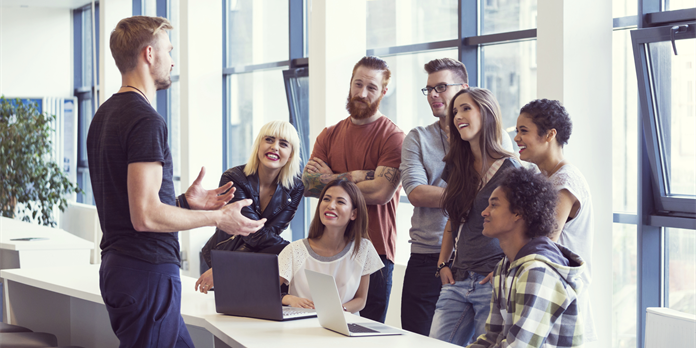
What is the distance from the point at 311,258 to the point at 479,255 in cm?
76

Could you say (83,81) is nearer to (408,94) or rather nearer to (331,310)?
(408,94)

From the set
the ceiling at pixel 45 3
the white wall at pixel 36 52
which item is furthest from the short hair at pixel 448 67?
the white wall at pixel 36 52

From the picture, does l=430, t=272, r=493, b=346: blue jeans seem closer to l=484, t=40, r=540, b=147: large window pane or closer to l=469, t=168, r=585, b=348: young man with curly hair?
l=469, t=168, r=585, b=348: young man with curly hair

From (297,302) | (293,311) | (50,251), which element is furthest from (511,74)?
(50,251)

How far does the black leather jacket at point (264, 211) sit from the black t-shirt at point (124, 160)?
929 millimetres

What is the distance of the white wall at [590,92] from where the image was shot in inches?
121

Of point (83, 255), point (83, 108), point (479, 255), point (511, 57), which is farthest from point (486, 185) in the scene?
point (83, 108)

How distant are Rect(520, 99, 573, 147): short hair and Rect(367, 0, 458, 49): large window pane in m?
2.18

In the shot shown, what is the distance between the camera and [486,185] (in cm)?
233

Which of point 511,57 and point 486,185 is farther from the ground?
point 511,57

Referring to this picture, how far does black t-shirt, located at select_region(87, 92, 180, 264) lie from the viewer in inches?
75.2

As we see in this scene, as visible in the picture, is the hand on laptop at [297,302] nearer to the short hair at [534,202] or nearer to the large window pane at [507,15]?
the short hair at [534,202]

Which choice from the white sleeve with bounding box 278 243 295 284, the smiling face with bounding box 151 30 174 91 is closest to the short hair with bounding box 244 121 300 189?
the white sleeve with bounding box 278 243 295 284

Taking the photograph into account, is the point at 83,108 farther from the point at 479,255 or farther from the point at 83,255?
the point at 479,255
